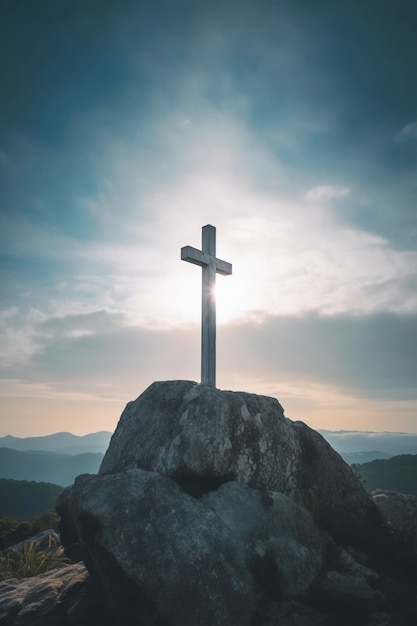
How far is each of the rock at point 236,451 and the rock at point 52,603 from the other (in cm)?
226

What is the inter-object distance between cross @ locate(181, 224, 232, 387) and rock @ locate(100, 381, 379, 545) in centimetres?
301

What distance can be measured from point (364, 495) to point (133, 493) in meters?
5.49

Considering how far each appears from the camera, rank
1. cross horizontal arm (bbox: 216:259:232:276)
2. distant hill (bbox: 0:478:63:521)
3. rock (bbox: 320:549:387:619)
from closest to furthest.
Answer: rock (bbox: 320:549:387:619)
cross horizontal arm (bbox: 216:259:232:276)
distant hill (bbox: 0:478:63:521)

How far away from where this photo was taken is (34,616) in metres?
7.39

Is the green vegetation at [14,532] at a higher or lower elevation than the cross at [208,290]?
lower

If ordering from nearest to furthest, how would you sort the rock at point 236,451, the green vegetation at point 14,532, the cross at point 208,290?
the rock at point 236,451 → the cross at point 208,290 → the green vegetation at point 14,532

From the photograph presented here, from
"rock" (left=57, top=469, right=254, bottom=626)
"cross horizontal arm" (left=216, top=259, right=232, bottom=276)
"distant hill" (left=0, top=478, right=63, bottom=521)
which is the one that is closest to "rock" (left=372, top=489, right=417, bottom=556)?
"rock" (left=57, top=469, right=254, bottom=626)

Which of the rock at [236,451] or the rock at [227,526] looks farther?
the rock at [236,451]

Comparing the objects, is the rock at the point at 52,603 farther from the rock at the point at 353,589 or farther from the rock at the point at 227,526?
the rock at the point at 353,589

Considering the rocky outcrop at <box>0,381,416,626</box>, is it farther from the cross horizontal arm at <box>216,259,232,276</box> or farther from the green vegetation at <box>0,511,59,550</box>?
the green vegetation at <box>0,511,59,550</box>

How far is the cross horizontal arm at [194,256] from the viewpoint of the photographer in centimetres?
1346

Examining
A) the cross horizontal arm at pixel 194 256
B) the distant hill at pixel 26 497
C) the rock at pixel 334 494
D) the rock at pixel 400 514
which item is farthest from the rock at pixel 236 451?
the distant hill at pixel 26 497

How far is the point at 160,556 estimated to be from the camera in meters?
6.75

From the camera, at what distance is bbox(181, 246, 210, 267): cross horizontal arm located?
13.5 m
